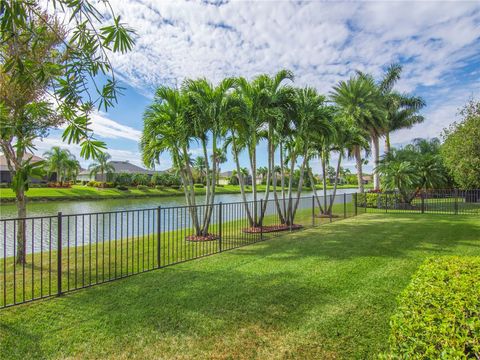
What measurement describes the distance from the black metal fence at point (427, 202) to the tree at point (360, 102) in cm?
268

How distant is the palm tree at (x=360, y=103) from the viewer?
21.2 meters

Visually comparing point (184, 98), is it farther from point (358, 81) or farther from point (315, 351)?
point (358, 81)

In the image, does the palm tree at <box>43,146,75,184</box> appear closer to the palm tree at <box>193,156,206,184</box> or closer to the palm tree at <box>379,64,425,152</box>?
the palm tree at <box>193,156,206,184</box>

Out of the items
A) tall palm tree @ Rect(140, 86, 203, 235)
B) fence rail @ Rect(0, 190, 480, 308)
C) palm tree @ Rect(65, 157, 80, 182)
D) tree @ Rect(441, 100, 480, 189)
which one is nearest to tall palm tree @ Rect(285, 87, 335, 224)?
fence rail @ Rect(0, 190, 480, 308)

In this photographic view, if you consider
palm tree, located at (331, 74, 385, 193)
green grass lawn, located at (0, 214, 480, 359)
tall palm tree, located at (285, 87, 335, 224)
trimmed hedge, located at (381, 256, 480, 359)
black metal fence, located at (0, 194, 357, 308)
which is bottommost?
green grass lawn, located at (0, 214, 480, 359)

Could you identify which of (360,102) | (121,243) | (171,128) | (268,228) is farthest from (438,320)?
(360,102)

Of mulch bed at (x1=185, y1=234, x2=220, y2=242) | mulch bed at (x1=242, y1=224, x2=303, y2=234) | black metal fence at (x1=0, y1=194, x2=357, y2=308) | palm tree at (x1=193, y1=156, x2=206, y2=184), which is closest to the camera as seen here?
black metal fence at (x1=0, y1=194, x2=357, y2=308)

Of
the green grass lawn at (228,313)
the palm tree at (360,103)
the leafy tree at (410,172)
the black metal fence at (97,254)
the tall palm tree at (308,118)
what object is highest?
the palm tree at (360,103)

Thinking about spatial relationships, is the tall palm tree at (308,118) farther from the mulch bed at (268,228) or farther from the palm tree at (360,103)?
the palm tree at (360,103)

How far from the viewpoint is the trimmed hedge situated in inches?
61.6

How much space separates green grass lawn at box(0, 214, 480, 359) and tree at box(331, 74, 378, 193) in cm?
1681

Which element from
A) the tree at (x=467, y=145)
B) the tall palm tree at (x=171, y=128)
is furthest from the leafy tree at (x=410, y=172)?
the tall palm tree at (x=171, y=128)

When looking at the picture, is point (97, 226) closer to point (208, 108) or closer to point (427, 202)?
point (208, 108)

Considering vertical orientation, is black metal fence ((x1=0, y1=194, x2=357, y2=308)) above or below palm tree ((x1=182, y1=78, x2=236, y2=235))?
below
